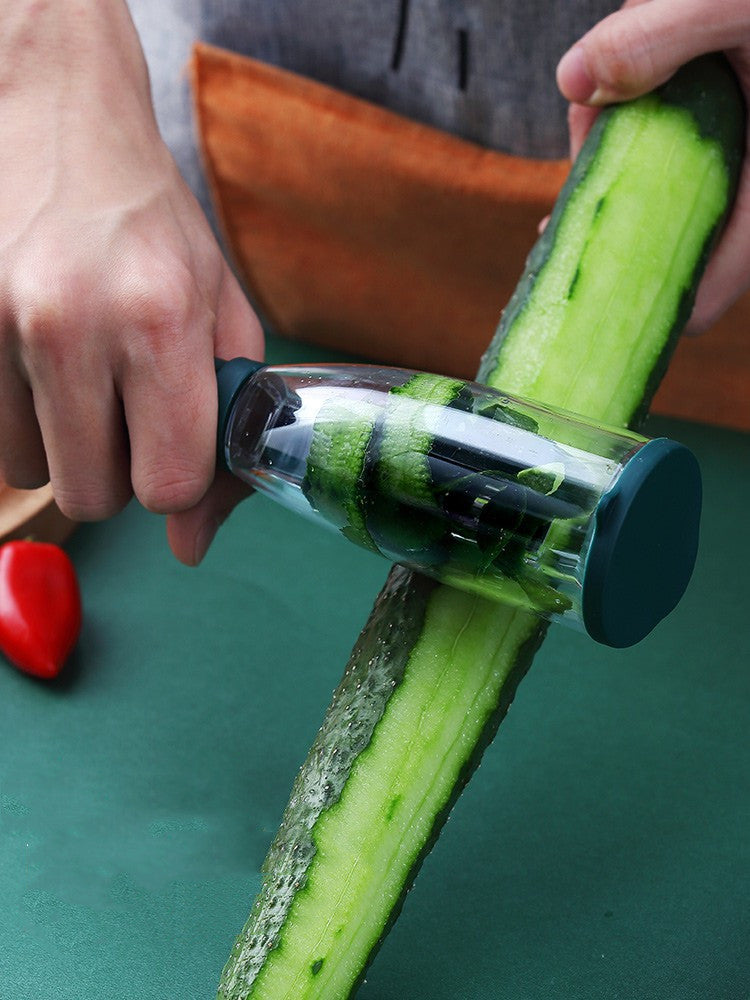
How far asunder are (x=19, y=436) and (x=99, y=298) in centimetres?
15

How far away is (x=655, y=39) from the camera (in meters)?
0.90

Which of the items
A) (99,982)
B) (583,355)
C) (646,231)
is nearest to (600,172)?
(646,231)

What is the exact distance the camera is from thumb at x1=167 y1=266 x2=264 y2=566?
901 millimetres

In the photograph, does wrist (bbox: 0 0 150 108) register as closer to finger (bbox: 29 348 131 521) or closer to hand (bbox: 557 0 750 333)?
finger (bbox: 29 348 131 521)

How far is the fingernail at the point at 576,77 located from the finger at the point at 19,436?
53cm

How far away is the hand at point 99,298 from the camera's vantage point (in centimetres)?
76

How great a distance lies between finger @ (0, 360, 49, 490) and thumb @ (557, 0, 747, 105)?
1.74ft

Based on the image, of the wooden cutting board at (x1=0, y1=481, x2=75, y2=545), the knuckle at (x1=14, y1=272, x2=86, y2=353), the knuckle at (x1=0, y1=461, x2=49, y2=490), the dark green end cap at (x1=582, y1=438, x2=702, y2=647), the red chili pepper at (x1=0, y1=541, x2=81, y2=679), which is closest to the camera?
the dark green end cap at (x1=582, y1=438, x2=702, y2=647)

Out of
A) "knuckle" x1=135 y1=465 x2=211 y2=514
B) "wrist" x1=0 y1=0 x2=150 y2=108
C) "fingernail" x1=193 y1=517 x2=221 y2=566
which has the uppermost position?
"wrist" x1=0 y1=0 x2=150 y2=108

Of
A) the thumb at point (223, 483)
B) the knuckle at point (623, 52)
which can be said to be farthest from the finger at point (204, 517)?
the knuckle at point (623, 52)

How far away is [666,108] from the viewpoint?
3.08 ft

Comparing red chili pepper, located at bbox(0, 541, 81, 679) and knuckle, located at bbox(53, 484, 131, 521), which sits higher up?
knuckle, located at bbox(53, 484, 131, 521)

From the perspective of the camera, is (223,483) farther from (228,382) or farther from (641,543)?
(641,543)

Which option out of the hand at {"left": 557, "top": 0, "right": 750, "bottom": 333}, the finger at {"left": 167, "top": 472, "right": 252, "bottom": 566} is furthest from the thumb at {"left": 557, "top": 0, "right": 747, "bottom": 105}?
Answer: the finger at {"left": 167, "top": 472, "right": 252, "bottom": 566}
